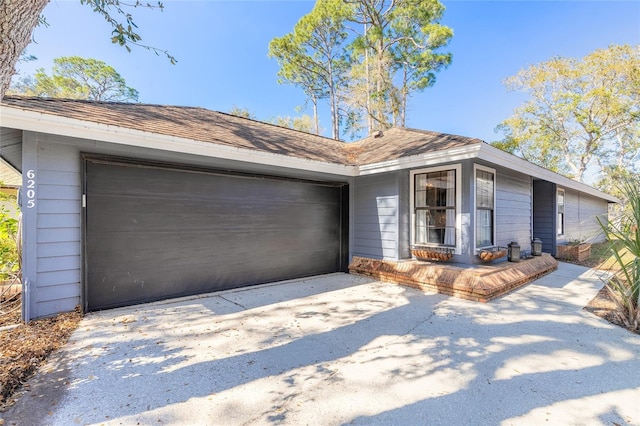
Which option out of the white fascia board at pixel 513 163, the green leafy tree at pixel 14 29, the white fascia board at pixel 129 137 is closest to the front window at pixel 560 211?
the white fascia board at pixel 513 163

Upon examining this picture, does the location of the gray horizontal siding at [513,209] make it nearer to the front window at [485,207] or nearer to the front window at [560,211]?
the front window at [485,207]

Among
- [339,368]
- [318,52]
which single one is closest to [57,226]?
[339,368]

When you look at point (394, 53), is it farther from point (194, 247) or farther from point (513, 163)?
point (194, 247)

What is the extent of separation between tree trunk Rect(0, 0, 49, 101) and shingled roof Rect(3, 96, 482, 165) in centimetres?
199

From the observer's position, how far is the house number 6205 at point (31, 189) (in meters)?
3.51

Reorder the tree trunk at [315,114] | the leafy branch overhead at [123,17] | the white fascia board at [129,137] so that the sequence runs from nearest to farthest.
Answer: the leafy branch overhead at [123,17], the white fascia board at [129,137], the tree trunk at [315,114]

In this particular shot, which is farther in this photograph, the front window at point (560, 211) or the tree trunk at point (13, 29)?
the front window at point (560, 211)

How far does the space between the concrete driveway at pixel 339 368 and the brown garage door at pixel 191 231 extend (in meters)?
0.56

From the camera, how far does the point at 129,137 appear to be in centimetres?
382

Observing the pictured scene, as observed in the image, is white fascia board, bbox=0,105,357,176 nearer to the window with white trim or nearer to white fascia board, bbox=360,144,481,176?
white fascia board, bbox=360,144,481,176

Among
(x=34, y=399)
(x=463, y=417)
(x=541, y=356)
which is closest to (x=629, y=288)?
(x=541, y=356)

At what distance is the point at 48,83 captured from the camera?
19359mm

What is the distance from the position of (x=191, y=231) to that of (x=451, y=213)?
510 centimetres

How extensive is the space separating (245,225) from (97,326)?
2649 millimetres
